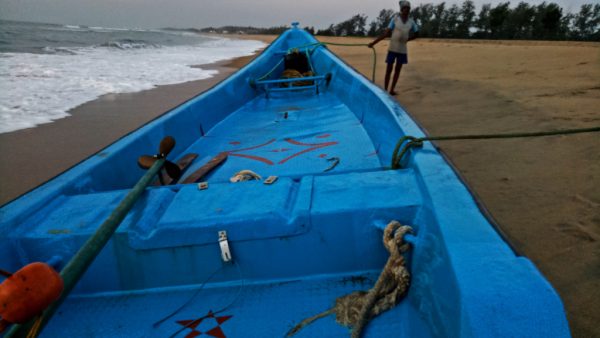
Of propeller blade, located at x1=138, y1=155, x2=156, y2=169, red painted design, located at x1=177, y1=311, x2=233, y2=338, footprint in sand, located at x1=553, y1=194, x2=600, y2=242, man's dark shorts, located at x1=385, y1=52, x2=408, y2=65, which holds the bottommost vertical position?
red painted design, located at x1=177, y1=311, x2=233, y2=338

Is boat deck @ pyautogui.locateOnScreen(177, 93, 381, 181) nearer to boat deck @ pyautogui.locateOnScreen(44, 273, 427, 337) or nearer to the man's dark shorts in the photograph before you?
boat deck @ pyautogui.locateOnScreen(44, 273, 427, 337)

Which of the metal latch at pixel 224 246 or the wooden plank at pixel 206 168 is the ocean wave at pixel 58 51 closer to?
the wooden plank at pixel 206 168

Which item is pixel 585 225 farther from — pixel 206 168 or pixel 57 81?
pixel 57 81

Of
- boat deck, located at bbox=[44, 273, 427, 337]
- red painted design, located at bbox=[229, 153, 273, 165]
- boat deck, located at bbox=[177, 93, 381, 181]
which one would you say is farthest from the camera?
red painted design, located at bbox=[229, 153, 273, 165]

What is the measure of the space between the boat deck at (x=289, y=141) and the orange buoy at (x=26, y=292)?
1.12m

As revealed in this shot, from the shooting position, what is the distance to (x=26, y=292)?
62cm

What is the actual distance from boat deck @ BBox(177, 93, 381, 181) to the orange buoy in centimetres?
112

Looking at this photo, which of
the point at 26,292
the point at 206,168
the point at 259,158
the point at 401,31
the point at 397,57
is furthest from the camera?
the point at 397,57

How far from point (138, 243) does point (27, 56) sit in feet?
40.6

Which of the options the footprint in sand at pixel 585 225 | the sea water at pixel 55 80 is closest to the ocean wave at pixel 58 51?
the sea water at pixel 55 80

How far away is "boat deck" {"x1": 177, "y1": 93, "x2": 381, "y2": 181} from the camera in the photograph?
2246 millimetres

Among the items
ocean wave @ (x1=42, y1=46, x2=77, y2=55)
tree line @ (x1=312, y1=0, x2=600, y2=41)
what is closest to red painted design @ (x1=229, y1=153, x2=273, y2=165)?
ocean wave @ (x1=42, y1=46, x2=77, y2=55)

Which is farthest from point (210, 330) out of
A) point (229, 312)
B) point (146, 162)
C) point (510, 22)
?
point (510, 22)

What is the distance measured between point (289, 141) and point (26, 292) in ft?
7.32
